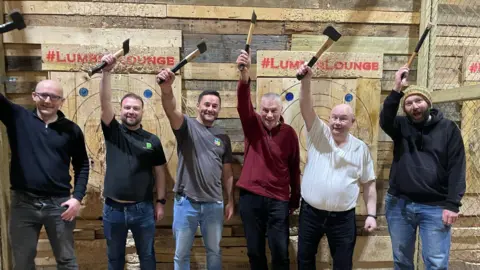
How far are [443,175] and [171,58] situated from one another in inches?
77.8

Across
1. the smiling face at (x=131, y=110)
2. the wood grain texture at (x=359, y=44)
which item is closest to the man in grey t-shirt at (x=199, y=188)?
the smiling face at (x=131, y=110)

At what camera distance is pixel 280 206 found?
2295mm

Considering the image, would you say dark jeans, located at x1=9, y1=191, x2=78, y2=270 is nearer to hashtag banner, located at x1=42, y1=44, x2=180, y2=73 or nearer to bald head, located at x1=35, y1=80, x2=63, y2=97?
bald head, located at x1=35, y1=80, x2=63, y2=97

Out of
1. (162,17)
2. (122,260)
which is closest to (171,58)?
(162,17)

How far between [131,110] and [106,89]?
20 cm

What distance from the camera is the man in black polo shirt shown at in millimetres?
2186

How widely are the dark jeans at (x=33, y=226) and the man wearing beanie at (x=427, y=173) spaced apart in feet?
6.46

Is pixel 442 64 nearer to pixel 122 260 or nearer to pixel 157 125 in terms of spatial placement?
pixel 157 125

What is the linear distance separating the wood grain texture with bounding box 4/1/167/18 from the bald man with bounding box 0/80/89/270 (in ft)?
2.96

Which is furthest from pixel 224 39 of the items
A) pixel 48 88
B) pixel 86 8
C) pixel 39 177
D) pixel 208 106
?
pixel 39 177

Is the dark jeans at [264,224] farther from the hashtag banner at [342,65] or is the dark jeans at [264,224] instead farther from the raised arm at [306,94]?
the hashtag banner at [342,65]

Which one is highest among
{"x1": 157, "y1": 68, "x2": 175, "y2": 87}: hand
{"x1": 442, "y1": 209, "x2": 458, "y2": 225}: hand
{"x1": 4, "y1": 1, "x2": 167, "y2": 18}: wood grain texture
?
{"x1": 4, "y1": 1, "x2": 167, "y2": 18}: wood grain texture

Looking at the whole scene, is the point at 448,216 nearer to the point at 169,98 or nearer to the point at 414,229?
the point at 414,229

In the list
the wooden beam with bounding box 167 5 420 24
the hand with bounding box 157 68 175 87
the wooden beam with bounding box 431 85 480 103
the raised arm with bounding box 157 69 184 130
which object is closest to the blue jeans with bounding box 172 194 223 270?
the raised arm with bounding box 157 69 184 130
